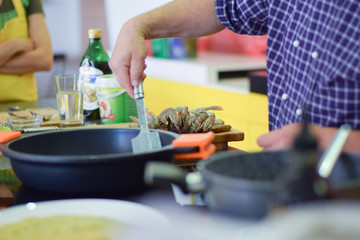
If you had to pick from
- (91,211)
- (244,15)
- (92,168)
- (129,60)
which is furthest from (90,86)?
(91,211)

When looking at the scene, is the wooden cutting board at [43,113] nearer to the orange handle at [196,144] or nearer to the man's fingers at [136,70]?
the man's fingers at [136,70]

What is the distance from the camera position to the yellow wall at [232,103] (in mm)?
3105

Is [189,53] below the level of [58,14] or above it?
below

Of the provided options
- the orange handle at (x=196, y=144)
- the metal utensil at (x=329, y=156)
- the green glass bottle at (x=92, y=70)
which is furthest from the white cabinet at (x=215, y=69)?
the metal utensil at (x=329, y=156)

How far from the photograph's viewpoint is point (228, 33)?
4379 millimetres

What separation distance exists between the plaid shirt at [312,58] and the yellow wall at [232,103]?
125 centimetres

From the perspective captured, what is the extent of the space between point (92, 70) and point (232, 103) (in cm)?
178

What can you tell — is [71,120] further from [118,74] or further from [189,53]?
[189,53]

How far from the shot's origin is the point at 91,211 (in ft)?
2.27

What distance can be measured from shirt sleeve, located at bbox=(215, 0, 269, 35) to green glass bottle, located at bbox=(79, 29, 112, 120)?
1.40 ft

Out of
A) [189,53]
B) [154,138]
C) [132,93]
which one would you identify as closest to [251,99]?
[189,53]

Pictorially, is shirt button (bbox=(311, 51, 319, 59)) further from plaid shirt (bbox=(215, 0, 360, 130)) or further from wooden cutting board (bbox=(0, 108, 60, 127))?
wooden cutting board (bbox=(0, 108, 60, 127))

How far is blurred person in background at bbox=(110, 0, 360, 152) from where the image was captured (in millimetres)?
1126

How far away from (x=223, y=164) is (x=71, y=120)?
105 centimetres
